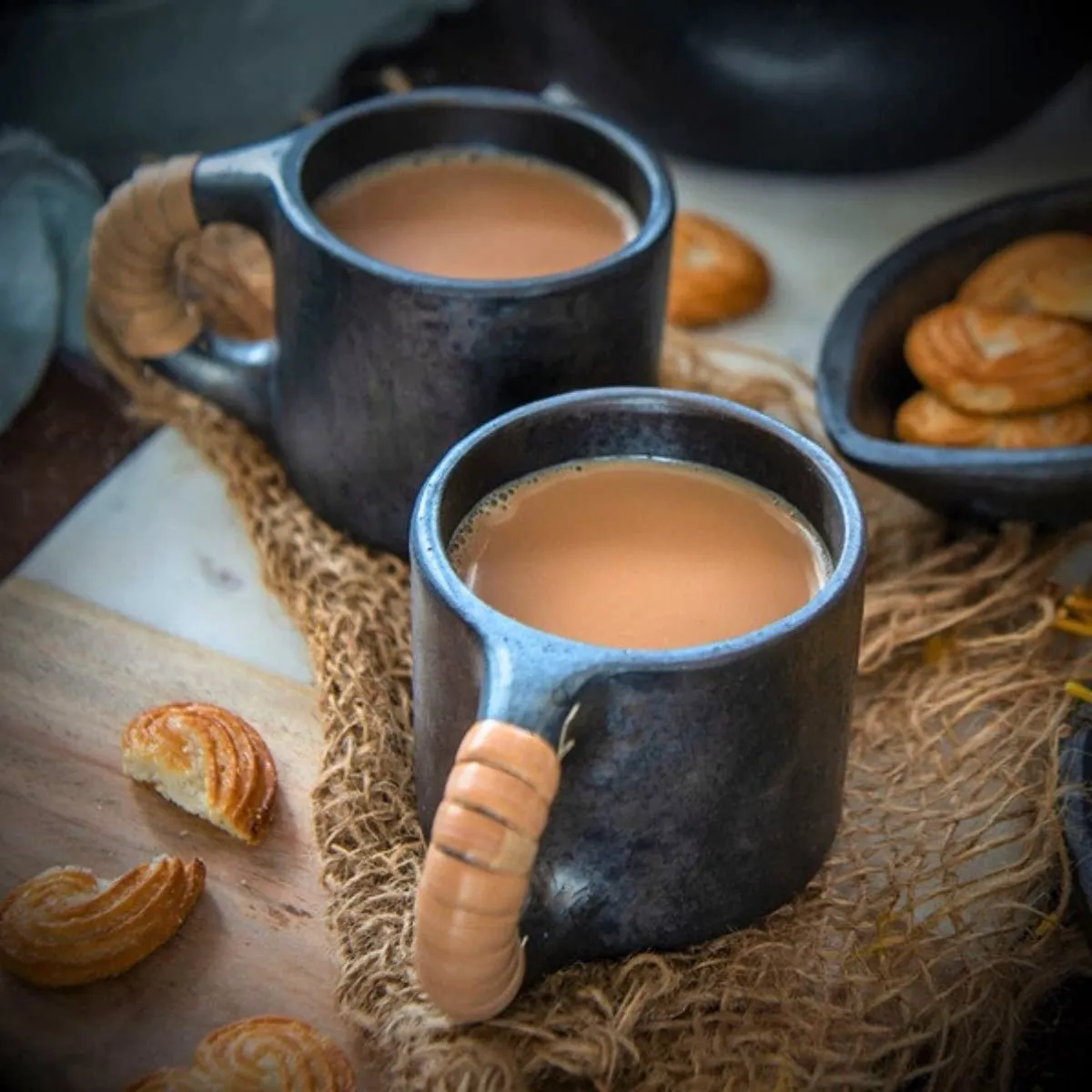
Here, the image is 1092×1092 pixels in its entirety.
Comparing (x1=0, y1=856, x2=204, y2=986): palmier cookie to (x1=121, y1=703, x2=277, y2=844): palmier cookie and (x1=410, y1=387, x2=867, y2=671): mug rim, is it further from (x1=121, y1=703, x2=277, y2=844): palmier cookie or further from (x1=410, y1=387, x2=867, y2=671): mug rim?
(x1=410, y1=387, x2=867, y2=671): mug rim

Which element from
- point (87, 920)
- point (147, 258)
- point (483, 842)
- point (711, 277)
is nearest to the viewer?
point (483, 842)

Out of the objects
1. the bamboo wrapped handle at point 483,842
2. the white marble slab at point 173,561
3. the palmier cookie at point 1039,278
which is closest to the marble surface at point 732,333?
the white marble slab at point 173,561

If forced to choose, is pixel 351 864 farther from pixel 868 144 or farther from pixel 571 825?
pixel 868 144

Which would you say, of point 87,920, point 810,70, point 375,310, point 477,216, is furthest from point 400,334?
point 810,70

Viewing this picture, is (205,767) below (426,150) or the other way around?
below

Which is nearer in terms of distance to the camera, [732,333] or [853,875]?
[853,875]

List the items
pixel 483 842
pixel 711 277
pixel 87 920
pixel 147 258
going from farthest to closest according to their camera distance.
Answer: pixel 711 277, pixel 147 258, pixel 87 920, pixel 483 842

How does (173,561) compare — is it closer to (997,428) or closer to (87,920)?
(87,920)
